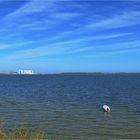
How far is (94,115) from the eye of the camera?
30141 mm

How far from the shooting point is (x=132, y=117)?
94.5 feet

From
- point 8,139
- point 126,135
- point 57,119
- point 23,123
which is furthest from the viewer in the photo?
point 57,119

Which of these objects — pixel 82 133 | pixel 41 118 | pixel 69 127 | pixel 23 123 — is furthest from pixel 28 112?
pixel 82 133

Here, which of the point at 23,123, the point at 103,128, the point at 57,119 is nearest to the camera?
the point at 103,128

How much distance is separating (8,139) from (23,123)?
495 inches

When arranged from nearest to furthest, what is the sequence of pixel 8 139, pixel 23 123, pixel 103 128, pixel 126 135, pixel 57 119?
1. pixel 8 139
2. pixel 126 135
3. pixel 103 128
4. pixel 23 123
5. pixel 57 119

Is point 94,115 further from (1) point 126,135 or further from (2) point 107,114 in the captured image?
(1) point 126,135

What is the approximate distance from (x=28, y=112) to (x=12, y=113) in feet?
4.87

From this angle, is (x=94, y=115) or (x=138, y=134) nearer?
(x=138, y=134)

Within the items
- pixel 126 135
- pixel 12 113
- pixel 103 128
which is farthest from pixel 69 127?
pixel 12 113

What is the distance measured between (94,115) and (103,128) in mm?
6767

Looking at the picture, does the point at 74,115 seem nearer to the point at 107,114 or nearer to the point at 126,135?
the point at 107,114

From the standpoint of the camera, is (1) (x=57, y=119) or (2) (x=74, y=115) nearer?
(1) (x=57, y=119)

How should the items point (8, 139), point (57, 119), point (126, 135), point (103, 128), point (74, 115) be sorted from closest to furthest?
point (8, 139)
point (126, 135)
point (103, 128)
point (57, 119)
point (74, 115)
